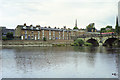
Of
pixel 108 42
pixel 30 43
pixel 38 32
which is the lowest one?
pixel 30 43

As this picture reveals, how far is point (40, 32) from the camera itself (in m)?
96.1

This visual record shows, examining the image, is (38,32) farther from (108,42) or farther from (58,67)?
(58,67)

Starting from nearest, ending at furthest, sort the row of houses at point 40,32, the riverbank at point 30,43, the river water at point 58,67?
the river water at point 58,67, the riverbank at point 30,43, the row of houses at point 40,32

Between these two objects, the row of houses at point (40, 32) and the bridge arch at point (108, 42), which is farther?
the row of houses at point (40, 32)

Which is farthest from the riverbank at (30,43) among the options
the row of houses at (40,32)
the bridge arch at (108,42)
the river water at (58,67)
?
the river water at (58,67)

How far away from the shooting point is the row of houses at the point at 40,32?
3490 inches

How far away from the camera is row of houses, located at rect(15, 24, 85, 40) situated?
291ft

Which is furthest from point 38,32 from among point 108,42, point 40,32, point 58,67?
point 58,67

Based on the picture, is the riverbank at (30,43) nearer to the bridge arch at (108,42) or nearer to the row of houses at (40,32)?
the row of houses at (40,32)

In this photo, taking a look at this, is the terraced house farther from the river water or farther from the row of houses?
the river water

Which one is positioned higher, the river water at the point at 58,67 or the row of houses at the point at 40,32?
the row of houses at the point at 40,32

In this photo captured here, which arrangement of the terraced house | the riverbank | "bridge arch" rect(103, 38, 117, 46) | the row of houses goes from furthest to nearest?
1. the row of houses
2. the terraced house
3. "bridge arch" rect(103, 38, 117, 46)
4. the riverbank

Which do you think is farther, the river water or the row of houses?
the row of houses

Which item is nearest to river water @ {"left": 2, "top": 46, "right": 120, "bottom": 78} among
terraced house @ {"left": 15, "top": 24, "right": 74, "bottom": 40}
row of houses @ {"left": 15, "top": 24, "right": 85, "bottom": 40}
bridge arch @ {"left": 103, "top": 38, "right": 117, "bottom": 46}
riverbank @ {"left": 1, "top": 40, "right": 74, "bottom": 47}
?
riverbank @ {"left": 1, "top": 40, "right": 74, "bottom": 47}
